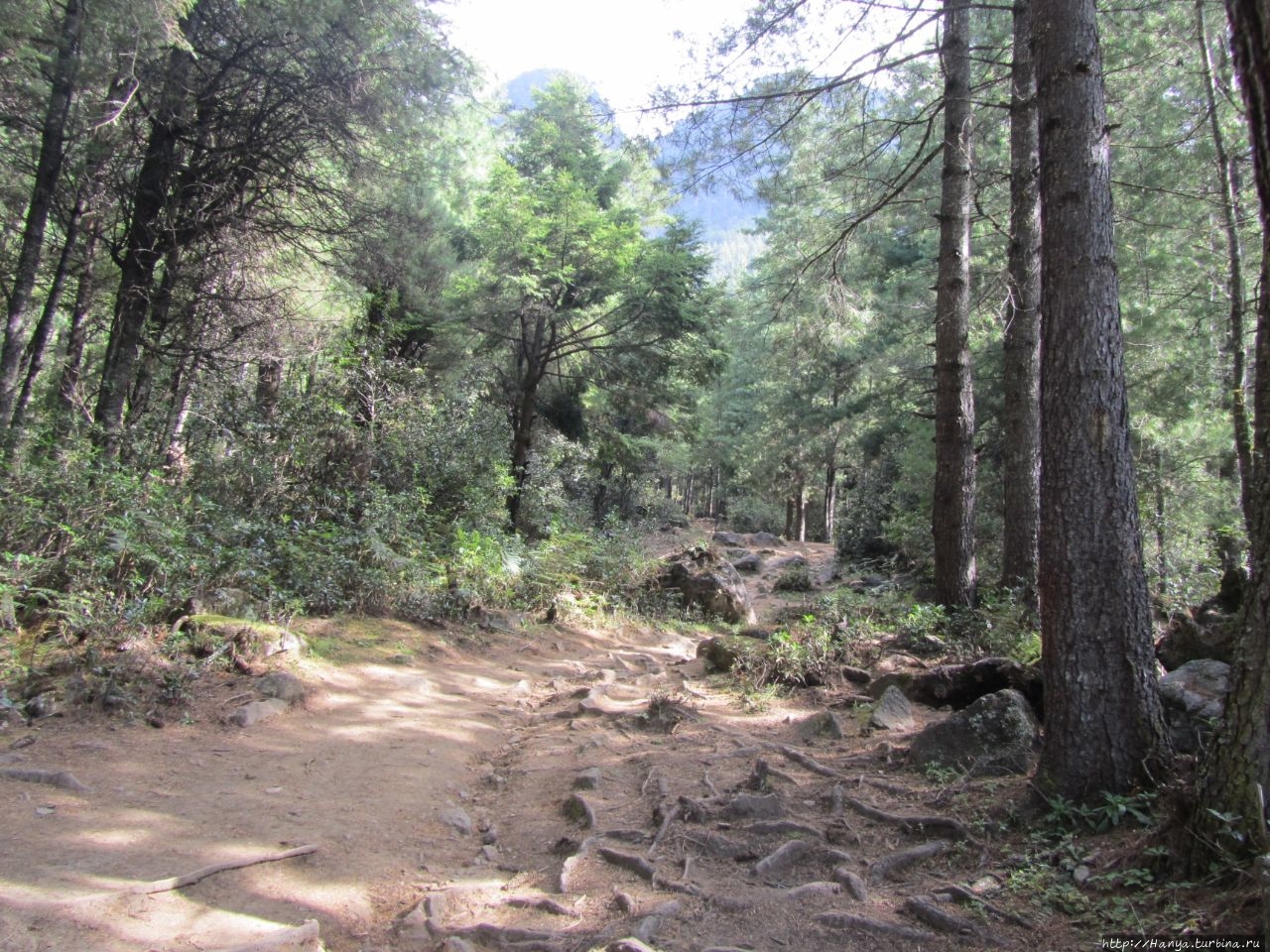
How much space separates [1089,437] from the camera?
3.88 meters

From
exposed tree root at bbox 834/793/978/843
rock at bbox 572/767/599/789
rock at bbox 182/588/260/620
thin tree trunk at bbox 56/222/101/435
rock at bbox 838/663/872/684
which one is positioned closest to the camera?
exposed tree root at bbox 834/793/978/843

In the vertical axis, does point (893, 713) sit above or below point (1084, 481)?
below

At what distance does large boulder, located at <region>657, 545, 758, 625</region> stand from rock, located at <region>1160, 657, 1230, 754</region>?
766 cm

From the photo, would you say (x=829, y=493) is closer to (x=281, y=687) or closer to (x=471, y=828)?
(x=281, y=687)

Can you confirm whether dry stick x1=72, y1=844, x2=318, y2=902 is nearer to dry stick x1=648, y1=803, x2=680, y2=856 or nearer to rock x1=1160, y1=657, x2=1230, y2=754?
dry stick x1=648, y1=803, x2=680, y2=856

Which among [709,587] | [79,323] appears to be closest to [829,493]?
[709,587]

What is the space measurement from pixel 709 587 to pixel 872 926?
31.0 feet

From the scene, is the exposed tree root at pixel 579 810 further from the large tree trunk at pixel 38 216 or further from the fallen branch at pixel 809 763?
the large tree trunk at pixel 38 216

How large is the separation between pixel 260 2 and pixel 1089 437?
9.31m

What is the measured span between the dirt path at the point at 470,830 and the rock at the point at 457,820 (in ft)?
0.08

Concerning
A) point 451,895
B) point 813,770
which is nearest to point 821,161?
point 813,770

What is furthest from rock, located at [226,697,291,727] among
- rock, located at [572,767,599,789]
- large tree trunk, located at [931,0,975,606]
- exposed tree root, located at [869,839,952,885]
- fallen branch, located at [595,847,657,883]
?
large tree trunk, located at [931,0,975,606]

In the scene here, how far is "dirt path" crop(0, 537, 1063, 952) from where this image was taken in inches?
120

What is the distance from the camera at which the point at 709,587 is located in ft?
40.9
